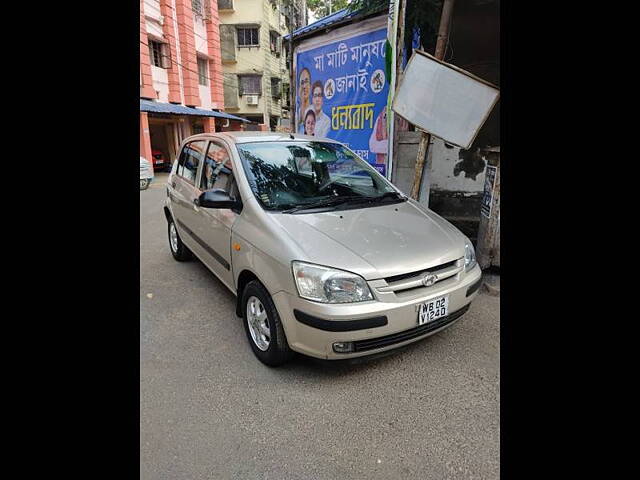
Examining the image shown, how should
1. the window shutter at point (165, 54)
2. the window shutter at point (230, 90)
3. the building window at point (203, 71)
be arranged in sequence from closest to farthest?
the window shutter at point (165, 54) → the building window at point (203, 71) → the window shutter at point (230, 90)

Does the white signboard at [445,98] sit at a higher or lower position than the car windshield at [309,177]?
higher

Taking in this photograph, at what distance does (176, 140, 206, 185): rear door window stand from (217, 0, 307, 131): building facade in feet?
69.6

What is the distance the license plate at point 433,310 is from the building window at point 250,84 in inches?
1074

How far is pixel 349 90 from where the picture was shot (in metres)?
5.73

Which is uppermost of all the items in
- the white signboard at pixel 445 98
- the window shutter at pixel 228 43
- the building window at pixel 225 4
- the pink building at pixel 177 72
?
the building window at pixel 225 4

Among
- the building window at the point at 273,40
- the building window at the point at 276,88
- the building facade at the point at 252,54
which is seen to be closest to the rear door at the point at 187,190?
the building facade at the point at 252,54

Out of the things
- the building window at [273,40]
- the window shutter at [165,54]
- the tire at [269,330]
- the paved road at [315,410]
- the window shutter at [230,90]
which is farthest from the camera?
the building window at [273,40]

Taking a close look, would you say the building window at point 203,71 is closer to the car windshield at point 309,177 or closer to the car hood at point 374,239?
the car windshield at point 309,177

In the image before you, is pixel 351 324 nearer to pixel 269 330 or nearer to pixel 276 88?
pixel 269 330

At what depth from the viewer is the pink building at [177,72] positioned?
1561 cm

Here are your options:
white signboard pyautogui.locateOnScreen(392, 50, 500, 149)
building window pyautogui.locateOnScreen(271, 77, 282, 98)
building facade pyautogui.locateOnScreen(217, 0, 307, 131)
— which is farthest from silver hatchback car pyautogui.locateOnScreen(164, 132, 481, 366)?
building window pyautogui.locateOnScreen(271, 77, 282, 98)

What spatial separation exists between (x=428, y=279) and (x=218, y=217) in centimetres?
171
